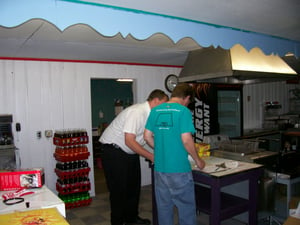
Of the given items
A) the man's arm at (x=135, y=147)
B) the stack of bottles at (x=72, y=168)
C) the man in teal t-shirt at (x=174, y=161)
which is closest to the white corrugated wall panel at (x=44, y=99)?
the stack of bottles at (x=72, y=168)

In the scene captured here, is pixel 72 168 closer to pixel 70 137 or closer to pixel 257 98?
pixel 70 137

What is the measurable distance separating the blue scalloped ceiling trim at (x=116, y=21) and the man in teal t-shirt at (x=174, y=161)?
2.32 ft

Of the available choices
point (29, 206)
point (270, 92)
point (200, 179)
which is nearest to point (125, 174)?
point (200, 179)

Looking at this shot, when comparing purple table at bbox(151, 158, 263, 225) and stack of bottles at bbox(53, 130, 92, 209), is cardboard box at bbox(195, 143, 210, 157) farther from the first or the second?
stack of bottles at bbox(53, 130, 92, 209)

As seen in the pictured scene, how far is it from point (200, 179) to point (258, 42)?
4.87 ft

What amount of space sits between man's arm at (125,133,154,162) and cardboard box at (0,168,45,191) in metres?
1.03

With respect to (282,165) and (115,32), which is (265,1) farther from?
(282,165)

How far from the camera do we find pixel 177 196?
2.51m

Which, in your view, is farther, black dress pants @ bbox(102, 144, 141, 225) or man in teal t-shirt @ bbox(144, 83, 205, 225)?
black dress pants @ bbox(102, 144, 141, 225)

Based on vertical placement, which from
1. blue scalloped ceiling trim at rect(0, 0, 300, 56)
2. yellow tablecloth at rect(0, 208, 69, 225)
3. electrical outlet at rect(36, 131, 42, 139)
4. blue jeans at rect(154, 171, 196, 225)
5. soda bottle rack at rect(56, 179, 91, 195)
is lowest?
soda bottle rack at rect(56, 179, 91, 195)

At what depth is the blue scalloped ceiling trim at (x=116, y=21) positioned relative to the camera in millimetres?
1444

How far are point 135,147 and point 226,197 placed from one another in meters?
1.27

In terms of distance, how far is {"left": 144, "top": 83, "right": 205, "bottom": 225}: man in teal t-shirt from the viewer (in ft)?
8.08

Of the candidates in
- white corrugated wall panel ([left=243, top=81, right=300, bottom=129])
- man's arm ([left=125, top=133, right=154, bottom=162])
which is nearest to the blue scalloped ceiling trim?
man's arm ([left=125, top=133, right=154, bottom=162])
